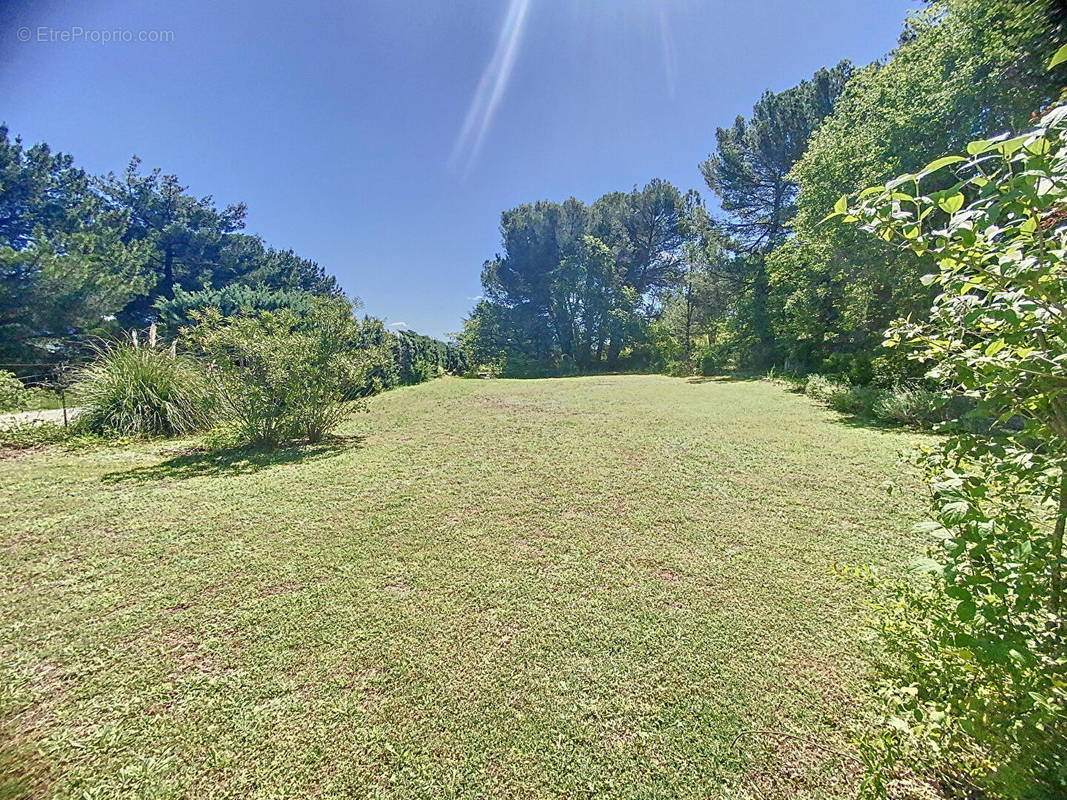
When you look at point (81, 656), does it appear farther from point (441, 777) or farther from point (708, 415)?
point (708, 415)

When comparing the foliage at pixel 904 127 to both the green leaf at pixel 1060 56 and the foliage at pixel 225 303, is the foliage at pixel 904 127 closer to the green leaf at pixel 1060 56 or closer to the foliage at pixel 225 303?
the green leaf at pixel 1060 56


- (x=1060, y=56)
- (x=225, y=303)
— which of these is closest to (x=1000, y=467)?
(x=1060, y=56)

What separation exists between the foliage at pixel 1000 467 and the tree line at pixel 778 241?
43cm

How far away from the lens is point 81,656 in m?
1.72

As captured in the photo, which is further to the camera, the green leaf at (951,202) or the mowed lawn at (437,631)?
the mowed lawn at (437,631)

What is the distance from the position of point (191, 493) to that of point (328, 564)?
2217 mm

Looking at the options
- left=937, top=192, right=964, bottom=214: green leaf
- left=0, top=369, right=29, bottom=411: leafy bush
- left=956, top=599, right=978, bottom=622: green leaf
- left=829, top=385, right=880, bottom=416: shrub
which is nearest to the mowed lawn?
left=956, top=599, right=978, bottom=622: green leaf

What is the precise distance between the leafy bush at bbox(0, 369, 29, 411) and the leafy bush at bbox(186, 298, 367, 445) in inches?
188

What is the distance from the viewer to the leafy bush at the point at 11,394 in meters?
6.38

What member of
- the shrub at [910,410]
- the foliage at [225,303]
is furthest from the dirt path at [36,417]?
the shrub at [910,410]

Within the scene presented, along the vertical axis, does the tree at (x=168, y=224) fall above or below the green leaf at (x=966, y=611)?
above

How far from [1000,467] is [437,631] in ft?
7.35

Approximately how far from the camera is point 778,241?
16.9m

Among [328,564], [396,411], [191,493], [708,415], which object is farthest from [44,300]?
[708,415]
